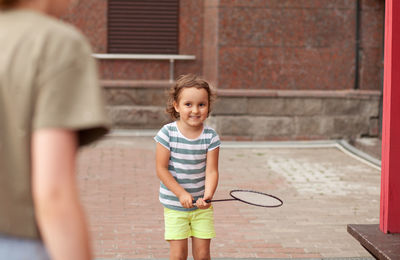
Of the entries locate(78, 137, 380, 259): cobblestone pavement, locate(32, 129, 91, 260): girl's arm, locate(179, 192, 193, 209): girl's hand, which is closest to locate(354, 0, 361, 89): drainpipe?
locate(78, 137, 380, 259): cobblestone pavement

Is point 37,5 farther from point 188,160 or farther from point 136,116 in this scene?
point 136,116

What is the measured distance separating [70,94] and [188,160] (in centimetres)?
270

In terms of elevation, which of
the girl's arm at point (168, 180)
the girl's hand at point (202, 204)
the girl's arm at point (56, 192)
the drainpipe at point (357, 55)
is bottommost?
the girl's hand at point (202, 204)

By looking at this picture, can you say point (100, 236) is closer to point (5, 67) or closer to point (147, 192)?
point (147, 192)

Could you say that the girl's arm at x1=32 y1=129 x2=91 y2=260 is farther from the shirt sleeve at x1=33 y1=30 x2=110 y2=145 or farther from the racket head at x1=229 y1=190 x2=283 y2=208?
the racket head at x1=229 y1=190 x2=283 y2=208

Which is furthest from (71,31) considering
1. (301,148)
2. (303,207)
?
(301,148)

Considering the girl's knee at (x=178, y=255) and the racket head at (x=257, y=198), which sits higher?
the racket head at (x=257, y=198)

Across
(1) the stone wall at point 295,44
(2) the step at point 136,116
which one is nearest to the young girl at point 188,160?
(1) the stone wall at point 295,44

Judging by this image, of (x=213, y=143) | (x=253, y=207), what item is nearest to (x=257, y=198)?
(x=213, y=143)

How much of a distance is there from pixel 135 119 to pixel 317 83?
3552 millimetres

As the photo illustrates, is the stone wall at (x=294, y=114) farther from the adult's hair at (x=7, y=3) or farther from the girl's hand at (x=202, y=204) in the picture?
the adult's hair at (x=7, y=3)

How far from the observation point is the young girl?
4383 millimetres

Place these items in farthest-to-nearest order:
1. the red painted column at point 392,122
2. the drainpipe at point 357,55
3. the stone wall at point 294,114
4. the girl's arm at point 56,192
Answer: the drainpipe at point 357,55 < the stone wall at point 294,114 < the red painted column at point 392,122 < the girl's arm at point 56,192

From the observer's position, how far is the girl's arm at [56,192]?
167 cm
